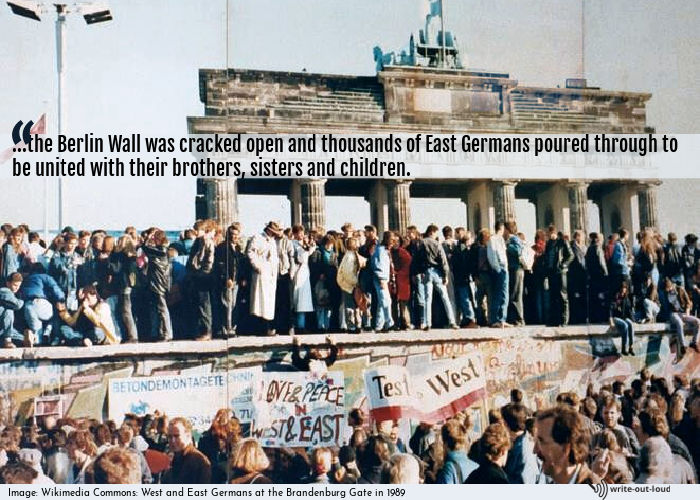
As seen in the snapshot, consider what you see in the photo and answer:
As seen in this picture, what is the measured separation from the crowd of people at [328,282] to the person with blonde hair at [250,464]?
3.48ft

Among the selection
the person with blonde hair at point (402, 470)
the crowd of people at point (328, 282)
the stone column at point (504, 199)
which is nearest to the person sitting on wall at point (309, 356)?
the crowd of people at point (328, 282)

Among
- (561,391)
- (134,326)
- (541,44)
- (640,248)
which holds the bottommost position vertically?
(561,391)

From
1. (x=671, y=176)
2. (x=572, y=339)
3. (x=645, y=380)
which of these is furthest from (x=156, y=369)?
(x=671, y=176)

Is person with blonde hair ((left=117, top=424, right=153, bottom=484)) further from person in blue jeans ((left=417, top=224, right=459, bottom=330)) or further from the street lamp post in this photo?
person in blue jeans ((left=417, top=224, right=459, bottom=330))

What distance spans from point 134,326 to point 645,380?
195 inches

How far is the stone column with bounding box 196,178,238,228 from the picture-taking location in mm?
9344

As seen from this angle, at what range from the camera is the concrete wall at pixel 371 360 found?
8.99 meters

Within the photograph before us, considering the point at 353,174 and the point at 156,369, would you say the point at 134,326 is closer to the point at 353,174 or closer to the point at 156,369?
the point at 156,369

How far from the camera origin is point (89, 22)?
952 centimetres

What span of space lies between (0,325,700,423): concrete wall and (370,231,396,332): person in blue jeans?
136 mm

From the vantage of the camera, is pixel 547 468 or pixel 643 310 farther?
pixel 643 310

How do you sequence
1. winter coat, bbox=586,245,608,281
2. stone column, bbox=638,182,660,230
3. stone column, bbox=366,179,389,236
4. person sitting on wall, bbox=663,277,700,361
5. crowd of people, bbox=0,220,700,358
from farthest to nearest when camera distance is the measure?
stone column, bbox=638,182,660,230, person sitting on wall, bbox=663,277,700,361, winter coat, bbox=586,245,608,281, stone column, bbox=366,179,389,236, crowd of people, bbox=0,220,700,358

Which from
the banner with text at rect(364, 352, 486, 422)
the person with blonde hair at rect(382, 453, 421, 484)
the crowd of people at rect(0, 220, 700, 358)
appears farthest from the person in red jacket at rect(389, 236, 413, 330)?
the person with blonde hair at rect(382, 453, 421, 484)
